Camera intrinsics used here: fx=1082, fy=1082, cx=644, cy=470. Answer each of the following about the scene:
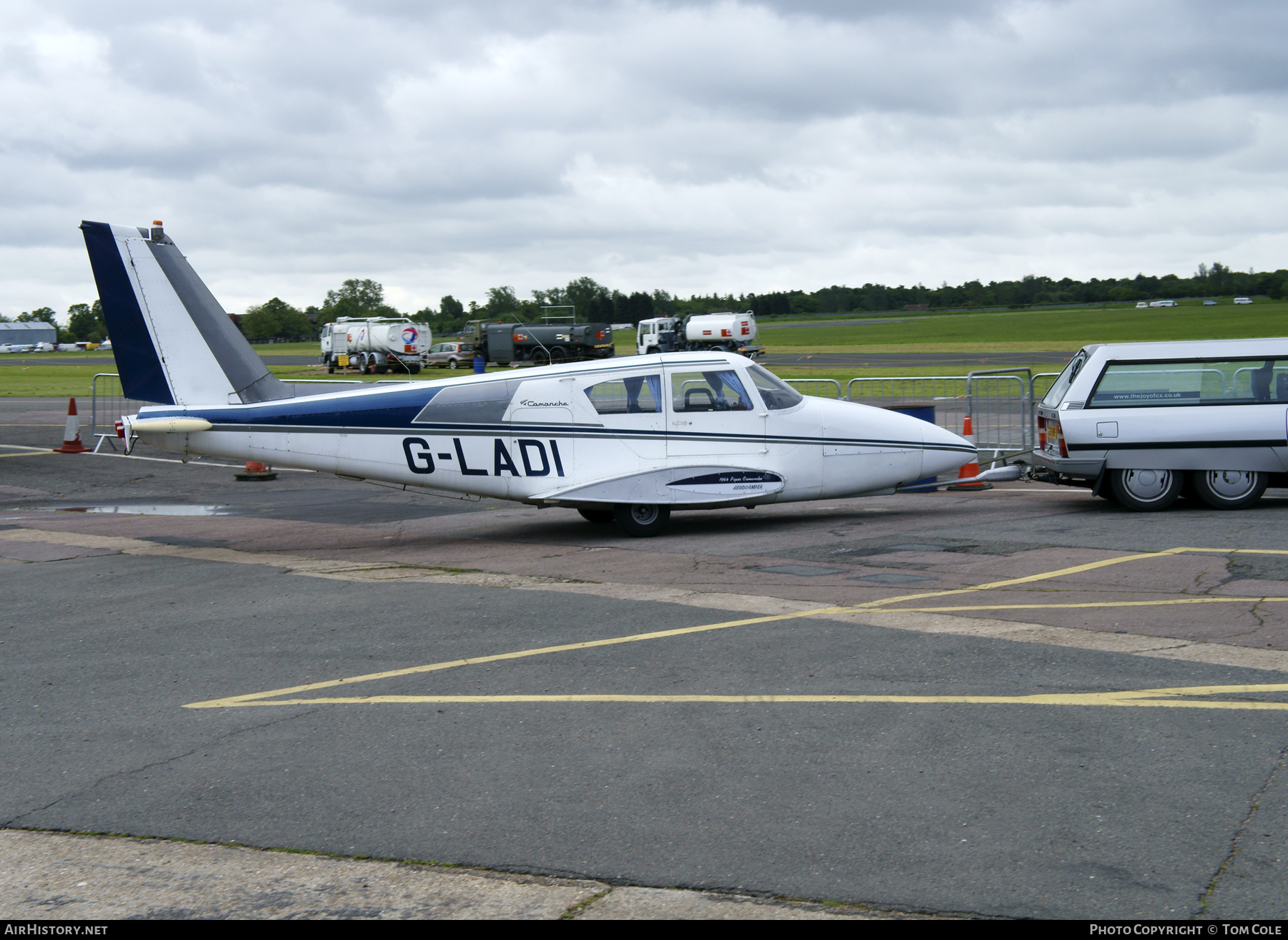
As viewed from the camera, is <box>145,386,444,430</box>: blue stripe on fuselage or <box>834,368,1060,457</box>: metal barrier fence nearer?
<box>145,386,444,430</box>: blue stripe on fuselage

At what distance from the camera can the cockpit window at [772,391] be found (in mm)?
13039

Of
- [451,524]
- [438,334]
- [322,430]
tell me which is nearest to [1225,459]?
[451,524]

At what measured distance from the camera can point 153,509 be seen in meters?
16.0


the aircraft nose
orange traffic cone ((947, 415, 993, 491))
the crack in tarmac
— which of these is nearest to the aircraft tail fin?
the aircraft nose

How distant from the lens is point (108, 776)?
18.2 feet

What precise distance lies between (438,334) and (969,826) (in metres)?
105

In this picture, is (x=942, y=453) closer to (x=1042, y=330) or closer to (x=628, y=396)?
(x=628, y=396)

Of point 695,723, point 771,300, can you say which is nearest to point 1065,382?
point 695,723

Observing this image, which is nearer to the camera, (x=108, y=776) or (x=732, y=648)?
(x=108, y=776)

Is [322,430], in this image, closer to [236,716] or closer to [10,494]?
[236,716]

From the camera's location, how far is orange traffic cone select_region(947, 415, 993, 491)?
48.8ft

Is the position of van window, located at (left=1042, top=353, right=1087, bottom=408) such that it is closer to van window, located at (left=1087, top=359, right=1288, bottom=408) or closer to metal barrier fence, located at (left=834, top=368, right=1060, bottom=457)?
van window, located at (left=1087, top=359, right=1288, bottom=408)

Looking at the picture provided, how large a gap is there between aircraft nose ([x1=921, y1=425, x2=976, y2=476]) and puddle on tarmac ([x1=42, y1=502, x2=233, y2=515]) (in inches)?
382

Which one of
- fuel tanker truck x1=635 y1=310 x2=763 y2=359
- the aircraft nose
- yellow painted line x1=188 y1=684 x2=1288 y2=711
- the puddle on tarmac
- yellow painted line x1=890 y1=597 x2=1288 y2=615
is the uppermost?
fuel tanker truck x1=635 y1=310 x2=763 y2=359
